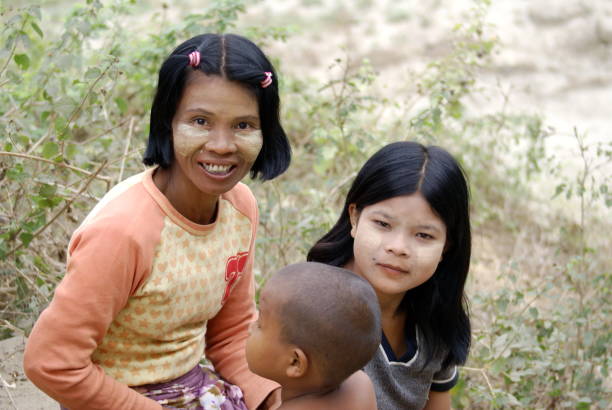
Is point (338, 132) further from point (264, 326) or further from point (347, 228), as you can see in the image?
point (264, 326)

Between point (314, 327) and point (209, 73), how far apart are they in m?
0.65

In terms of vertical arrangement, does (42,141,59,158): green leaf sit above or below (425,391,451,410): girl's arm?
above

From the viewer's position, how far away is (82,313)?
1.69m

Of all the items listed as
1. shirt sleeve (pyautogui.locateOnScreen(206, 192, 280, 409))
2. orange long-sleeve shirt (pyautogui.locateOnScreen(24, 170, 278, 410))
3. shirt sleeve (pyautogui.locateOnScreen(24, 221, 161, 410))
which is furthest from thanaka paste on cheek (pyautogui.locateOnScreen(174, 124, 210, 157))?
shirt sleeve (pyautogui.locateOnScreen(206, 192, 280, 409))

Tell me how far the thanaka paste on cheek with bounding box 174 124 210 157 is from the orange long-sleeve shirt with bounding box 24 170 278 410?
0.12m

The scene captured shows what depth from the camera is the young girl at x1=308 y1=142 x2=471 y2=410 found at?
2.09 m

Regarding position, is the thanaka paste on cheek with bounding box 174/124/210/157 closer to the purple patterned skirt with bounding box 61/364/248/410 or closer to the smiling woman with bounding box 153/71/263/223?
the smiling woman with bounding box 153/71/263/223

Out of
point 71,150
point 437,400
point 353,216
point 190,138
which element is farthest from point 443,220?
point 71,150

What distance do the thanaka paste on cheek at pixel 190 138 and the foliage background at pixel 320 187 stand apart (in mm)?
659

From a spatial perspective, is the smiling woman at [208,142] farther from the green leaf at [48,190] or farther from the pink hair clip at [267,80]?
the green leaf at [48,190]

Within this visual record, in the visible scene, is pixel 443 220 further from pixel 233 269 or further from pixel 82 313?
pixel 82 313

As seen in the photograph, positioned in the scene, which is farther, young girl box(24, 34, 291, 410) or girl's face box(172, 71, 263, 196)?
girl's face box(172, 71, 263, 196)

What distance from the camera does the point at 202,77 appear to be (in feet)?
6.01

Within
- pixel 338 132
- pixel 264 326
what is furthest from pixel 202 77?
pixel 338 132
